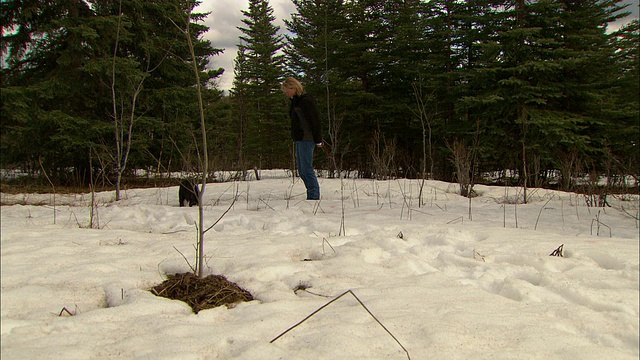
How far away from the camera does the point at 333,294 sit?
5.92 ft

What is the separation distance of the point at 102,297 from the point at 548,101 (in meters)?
12.5

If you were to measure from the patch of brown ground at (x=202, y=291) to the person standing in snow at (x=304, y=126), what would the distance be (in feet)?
10.8

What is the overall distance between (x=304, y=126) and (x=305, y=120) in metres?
0.09

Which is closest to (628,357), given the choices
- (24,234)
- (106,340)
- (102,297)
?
(106,340)

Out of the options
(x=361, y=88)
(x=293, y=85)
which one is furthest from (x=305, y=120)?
(x=361, y=88)

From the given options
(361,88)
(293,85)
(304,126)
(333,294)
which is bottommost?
(333,294)

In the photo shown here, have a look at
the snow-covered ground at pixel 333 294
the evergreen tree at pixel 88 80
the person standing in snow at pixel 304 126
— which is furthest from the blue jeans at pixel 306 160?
the evergreen tree at pixel 88 80

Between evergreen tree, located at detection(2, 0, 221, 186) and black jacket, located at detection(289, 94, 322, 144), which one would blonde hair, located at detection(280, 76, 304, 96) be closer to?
black jacket, located at detection(289, 94, 322, 144)

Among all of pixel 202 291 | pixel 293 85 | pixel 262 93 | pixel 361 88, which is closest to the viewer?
pixel 202 291

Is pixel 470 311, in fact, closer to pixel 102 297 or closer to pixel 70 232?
pixel 102 297

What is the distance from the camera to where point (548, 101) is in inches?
423

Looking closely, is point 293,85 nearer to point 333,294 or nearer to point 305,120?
point 305,120

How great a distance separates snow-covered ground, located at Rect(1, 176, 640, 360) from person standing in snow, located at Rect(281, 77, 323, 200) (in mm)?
1987

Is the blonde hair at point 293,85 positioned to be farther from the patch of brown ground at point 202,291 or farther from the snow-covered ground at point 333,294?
the patch of brown ground at point 202,291
